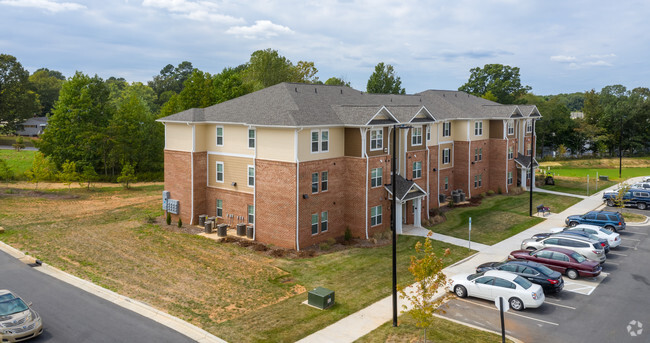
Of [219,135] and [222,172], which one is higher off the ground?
[219,135]

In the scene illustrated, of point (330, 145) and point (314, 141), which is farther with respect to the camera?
point (330, 145)

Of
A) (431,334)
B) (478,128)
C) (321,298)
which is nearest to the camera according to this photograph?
(431,334)

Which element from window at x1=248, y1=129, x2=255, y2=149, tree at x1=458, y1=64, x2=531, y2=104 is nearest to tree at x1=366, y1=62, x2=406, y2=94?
tree at x1=458, y1=64, x2=531, y2=104

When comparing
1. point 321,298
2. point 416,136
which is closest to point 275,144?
point 321,298

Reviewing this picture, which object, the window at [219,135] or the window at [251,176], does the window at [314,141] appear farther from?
the window at [219,135]

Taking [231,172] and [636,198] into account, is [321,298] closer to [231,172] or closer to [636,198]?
[231,172]

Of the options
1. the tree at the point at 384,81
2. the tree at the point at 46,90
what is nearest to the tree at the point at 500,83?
the tree at the point at 384,81

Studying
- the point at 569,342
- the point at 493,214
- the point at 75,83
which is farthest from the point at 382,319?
the point at 75,83

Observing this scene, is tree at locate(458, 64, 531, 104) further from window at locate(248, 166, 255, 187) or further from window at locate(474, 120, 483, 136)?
window at locate(248, 166, 255, 187)

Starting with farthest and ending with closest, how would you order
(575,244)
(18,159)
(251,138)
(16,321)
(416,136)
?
(18,159), (416,136), (251,138), (575,244), (16,321)
